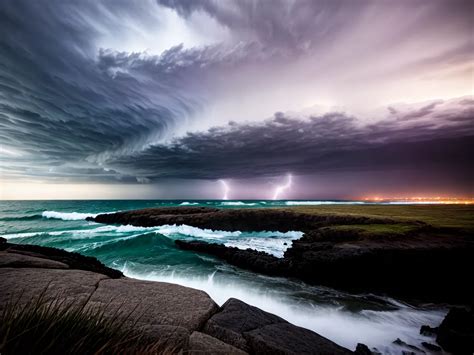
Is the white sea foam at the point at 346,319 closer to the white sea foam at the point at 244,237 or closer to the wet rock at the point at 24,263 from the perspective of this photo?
the wet rock at the point at 24,263

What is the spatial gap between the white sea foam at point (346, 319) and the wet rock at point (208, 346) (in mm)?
6230

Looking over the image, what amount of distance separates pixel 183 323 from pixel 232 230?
30.9 m

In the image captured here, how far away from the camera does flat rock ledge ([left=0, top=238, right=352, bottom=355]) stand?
3227 mm

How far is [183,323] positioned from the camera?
3652 millimetres

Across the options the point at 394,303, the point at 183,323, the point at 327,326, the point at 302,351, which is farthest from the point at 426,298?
the point at 183,323

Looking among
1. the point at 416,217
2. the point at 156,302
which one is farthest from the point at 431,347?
the point at 416,217

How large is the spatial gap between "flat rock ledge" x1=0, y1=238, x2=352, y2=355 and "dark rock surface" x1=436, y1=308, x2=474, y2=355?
16.3ft

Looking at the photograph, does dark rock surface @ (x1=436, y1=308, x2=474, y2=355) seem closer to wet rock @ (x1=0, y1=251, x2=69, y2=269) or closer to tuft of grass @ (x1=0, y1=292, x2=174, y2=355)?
tuft of grass @ (x1=0, y1=292, x2=174, y2=355)

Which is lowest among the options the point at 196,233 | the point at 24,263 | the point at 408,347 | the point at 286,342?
the point at 408,347

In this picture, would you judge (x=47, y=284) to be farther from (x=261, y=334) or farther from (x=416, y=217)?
(x=416, y=217)

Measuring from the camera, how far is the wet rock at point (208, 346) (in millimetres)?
2926

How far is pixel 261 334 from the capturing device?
141 inches

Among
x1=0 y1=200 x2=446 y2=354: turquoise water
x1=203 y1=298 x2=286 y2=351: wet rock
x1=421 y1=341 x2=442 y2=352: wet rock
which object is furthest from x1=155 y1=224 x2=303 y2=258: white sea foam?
x1=203 y1=298 x2=286 y2=351: wet rock

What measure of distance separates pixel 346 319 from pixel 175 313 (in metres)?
7.80
